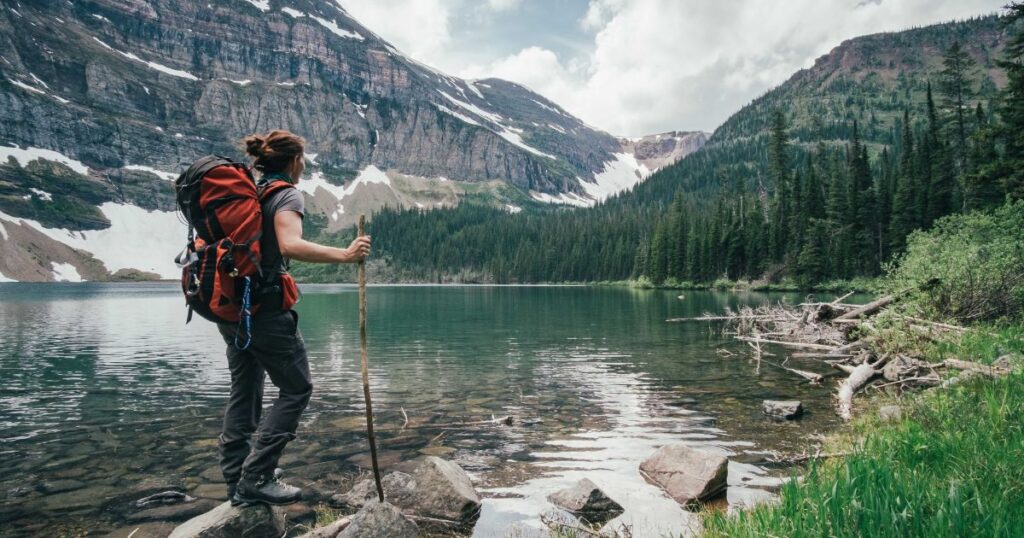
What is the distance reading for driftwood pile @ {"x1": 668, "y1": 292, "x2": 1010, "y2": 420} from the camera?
12.9 meters

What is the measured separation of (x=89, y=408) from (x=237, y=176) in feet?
46.1

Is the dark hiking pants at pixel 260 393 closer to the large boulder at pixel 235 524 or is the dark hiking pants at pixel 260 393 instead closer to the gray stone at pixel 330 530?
the large boulder at pixel 235 524

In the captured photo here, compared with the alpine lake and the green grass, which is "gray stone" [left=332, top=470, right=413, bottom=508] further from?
the green grass

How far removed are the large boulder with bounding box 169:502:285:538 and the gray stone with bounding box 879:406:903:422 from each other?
9.68 meters

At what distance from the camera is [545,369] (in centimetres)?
2122

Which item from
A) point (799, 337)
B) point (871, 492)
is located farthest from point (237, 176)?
point (799, 337)

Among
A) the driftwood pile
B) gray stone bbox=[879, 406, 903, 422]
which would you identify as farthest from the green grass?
the driftwood pile

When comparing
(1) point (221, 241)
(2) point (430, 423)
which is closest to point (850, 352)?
(2) point (430, 423)

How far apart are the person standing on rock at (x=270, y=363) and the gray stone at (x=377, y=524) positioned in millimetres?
857

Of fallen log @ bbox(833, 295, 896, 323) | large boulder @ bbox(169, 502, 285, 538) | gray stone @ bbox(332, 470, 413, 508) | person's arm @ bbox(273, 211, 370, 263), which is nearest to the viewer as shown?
person's arm @ bbox(273, 211, 370, 263)

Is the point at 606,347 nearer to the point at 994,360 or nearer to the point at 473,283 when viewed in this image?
the point at 994,360

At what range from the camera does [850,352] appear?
2002cm

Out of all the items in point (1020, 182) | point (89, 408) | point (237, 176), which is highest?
point (1020, 182)

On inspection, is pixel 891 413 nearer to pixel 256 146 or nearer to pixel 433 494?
pixel 433 494
